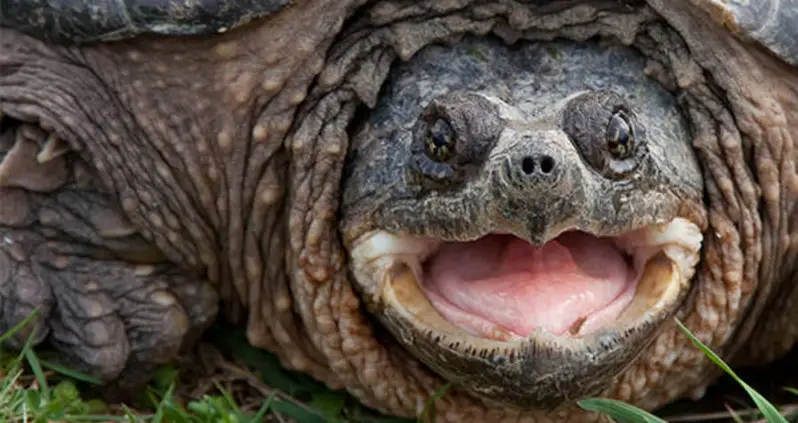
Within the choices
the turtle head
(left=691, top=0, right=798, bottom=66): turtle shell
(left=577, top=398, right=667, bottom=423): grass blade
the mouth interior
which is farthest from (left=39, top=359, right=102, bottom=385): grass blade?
(left=691, top=0, right=798, bottom=66): turtle shell

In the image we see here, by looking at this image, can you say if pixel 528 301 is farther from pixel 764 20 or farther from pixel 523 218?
pixel 764 20

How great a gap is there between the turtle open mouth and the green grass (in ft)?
0.80

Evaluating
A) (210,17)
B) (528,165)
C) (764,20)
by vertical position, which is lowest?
(210,17)

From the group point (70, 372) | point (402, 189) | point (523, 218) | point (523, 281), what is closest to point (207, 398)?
point (70, 372)

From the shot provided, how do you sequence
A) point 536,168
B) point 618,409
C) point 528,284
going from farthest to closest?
point 528,284 < point 618,409 < point 536,168

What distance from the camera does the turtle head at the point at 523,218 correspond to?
9.83 feet

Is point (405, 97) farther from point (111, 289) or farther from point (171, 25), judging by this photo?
point (111, 289)

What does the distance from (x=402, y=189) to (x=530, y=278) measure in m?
0.37

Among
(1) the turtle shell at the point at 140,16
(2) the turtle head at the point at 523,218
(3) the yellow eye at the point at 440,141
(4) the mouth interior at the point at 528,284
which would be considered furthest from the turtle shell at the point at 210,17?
(4) the mouth interior at the point at 528,284

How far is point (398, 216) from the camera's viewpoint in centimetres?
323

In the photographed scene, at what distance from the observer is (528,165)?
9.37ft

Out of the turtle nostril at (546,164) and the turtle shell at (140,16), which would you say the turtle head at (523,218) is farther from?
the turtle shell at (140,16)

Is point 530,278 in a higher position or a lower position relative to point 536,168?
lower

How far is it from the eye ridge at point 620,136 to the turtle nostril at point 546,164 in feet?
0.86
